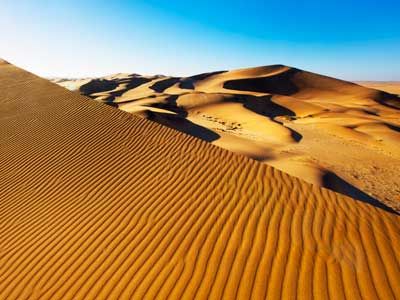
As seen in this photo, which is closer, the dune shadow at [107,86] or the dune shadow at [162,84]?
the dune shadow at [107,86]

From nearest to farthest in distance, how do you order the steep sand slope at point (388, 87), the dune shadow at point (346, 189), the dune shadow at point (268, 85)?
the dune shadow at point (346, 189)
the dune shadow at point (268, 85)
the steep sand slope at point (388, 87)

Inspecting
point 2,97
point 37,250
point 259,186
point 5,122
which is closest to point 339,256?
point 259,186

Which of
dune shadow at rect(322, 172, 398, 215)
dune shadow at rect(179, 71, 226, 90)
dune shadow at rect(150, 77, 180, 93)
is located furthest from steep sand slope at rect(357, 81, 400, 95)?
dune shadow at rect(322, 172, 398, 215)

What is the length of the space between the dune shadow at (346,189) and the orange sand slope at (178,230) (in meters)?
4.64

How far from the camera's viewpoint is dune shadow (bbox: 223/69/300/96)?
50719 mm

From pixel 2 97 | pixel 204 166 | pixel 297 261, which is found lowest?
pixel 2 97

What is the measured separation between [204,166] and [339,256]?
3.97 m

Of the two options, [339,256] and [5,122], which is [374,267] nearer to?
[339,256]

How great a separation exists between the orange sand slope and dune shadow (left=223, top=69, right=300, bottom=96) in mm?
43803

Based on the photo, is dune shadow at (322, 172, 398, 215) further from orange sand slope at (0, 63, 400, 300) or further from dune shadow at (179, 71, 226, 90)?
dune shadow at (179, 71, 226, 90)

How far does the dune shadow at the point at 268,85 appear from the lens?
166ft

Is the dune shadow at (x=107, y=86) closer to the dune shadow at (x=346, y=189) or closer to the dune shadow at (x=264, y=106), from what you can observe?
the dune shadow at (x=264, y=106)

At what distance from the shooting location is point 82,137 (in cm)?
940

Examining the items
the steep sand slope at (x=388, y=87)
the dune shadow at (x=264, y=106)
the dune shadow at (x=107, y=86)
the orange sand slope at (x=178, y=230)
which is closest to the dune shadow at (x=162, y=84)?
the dune shadow at (x=107, y=86)
